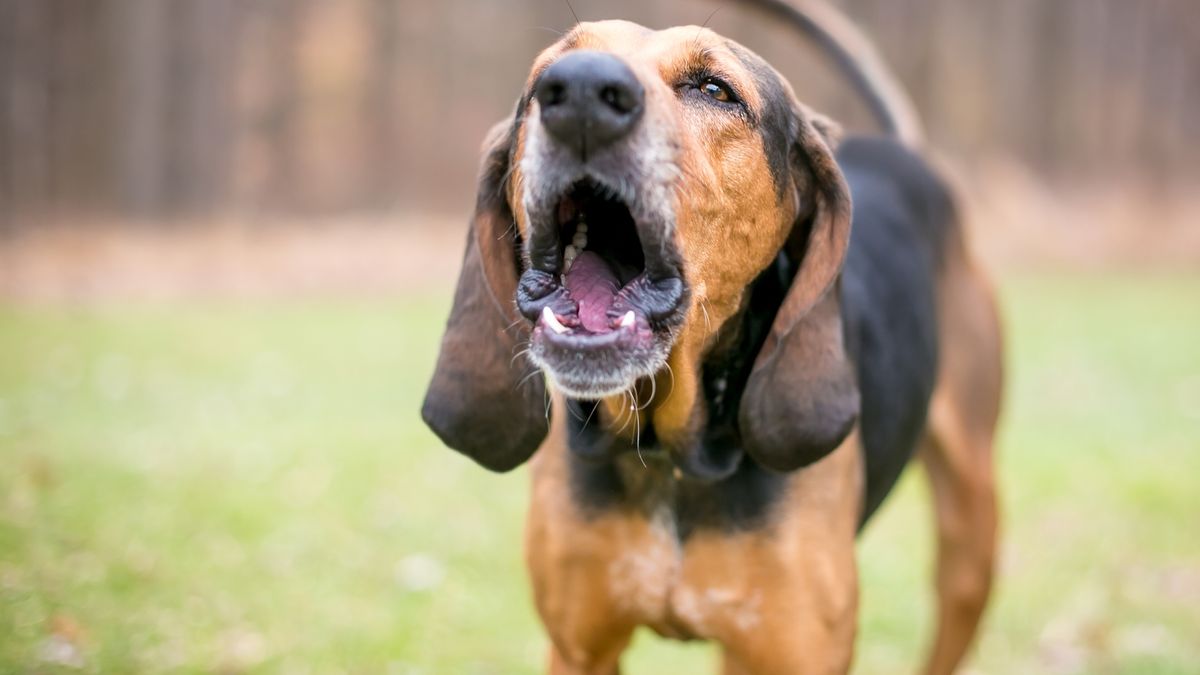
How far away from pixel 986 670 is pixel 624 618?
270 cm

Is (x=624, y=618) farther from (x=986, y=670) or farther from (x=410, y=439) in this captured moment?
(x=410, y=439)

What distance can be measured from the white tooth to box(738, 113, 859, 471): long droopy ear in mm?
689

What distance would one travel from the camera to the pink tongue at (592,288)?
10.8 ft

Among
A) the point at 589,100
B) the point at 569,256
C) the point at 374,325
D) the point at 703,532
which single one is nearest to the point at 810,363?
Answer: the point at 703,532

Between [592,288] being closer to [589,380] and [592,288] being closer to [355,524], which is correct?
[589,380]

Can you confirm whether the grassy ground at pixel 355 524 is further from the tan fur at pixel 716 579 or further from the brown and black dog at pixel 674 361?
the brown and black dog at pixel 674 361

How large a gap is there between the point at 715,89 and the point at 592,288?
2.07 ft

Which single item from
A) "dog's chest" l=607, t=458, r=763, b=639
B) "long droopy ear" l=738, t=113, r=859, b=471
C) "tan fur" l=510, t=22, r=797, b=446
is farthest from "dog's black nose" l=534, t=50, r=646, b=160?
"dog's chest" l=607, t=458, r=763, b=639

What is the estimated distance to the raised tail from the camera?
20.5ft

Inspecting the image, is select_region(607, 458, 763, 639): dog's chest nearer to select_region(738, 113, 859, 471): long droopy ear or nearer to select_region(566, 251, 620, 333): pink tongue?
select_region(738, 113, 859, 471): long droopy ear

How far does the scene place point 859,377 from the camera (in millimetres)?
4301

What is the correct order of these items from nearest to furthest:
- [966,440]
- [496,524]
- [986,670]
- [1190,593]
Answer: [966,440] → [986,670] → [1190,593] → [496,524]

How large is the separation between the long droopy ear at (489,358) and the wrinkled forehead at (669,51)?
1.23 ft

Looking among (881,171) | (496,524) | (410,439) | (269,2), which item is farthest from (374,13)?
(881,171)
